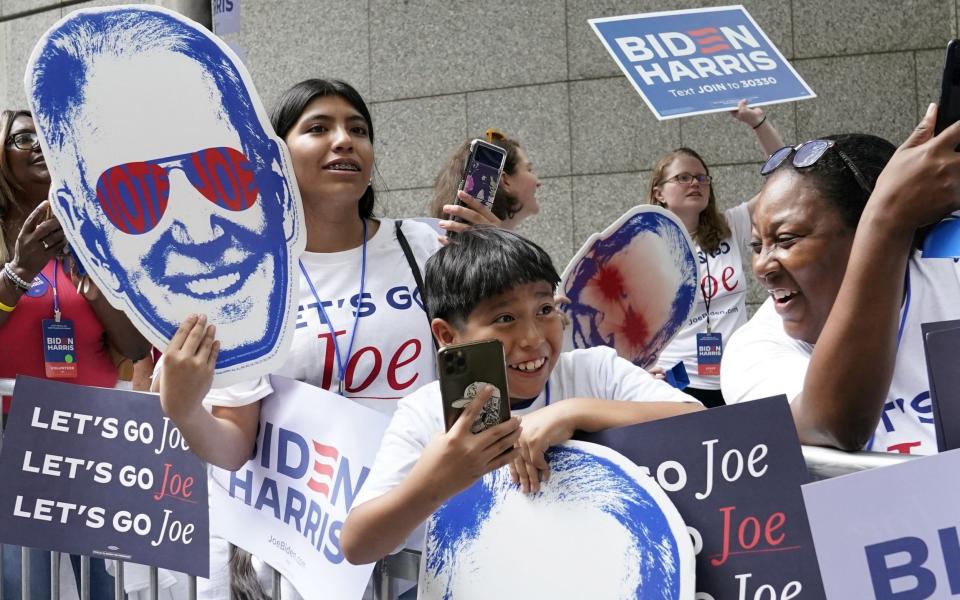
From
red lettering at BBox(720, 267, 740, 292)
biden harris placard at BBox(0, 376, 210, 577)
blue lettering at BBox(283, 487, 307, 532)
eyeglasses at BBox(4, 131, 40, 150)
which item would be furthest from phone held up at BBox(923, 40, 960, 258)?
red lettering at BBox(720, 267, 740, 292)

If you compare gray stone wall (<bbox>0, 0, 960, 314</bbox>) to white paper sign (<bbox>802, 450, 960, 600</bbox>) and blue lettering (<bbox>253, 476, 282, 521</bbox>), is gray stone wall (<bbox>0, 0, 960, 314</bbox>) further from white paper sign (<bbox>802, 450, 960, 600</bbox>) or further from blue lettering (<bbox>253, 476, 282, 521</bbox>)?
white paper sign (<bbox>802, 450, 960, 600</bbox>)

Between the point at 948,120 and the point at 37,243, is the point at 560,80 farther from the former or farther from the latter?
the point at 948,120

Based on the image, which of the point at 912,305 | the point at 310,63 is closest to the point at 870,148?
the point at 912,305

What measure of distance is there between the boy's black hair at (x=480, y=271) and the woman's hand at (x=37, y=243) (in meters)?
1.51

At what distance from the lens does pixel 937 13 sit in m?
6.44

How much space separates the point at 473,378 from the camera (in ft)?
5.66

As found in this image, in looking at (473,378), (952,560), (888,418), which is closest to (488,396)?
(473,378)

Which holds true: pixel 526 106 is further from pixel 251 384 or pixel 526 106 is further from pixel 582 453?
pixel 582 453

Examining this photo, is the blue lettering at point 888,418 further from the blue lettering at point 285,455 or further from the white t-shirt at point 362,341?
the blue lettering at point 285,455

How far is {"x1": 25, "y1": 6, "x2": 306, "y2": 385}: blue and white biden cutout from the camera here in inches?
90.7

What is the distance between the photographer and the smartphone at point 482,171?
9.16ft

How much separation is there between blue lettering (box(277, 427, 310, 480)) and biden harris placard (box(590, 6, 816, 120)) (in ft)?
5.12

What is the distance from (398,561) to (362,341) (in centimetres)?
58

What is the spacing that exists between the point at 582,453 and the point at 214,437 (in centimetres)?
96
